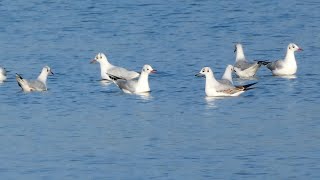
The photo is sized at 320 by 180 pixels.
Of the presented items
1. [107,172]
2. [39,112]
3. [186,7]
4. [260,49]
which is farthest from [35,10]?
[107,172]

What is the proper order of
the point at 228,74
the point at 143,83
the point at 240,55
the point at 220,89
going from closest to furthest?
the point at 220,89, the point at 143,83, the point at 228,74, the point at 240,55

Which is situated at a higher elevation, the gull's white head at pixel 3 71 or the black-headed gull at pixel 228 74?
the gull's white head at pixel 3 71

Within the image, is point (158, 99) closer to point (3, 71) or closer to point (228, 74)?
point (228, 74)

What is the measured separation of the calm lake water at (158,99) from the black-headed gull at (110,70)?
14.0 inches

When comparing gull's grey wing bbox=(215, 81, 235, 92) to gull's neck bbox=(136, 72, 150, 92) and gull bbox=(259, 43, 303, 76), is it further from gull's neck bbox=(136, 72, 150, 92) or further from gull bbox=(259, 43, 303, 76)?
gull bbox=(259, 43, 303, 76)

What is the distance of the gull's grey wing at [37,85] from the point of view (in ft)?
93.2

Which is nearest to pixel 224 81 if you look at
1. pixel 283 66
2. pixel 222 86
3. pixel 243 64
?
pixel 222 86

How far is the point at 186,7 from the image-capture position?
42.7 m

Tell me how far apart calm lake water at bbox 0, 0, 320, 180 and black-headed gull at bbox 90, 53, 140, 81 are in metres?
0.36

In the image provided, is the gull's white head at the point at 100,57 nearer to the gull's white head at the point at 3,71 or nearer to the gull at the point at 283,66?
the gull's white head at the point at 3,71

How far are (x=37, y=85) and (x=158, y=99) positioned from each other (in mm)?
2713

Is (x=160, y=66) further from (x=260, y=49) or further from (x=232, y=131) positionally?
(x=232, y=131)

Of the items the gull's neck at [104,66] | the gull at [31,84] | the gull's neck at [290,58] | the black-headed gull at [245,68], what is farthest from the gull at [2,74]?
the gull's neck at [290,58]

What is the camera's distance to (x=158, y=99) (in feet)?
→ 89.7
